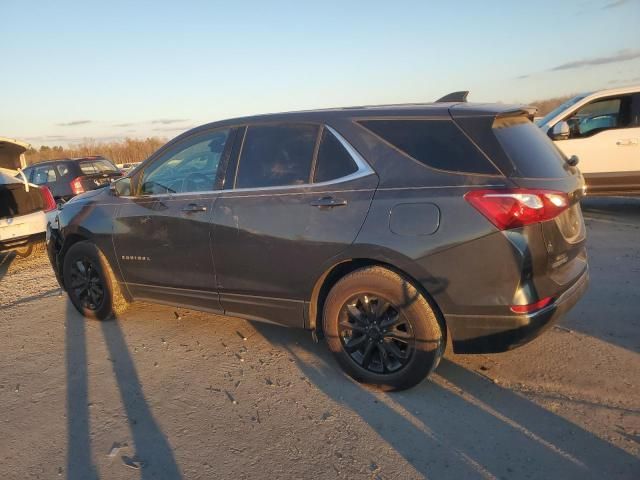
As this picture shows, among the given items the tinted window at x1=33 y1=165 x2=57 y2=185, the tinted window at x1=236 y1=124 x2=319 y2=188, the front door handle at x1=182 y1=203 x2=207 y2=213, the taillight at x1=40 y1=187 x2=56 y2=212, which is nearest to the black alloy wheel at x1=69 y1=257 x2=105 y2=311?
the front door handle at x1=182 y1=203 x2=207 y2=213

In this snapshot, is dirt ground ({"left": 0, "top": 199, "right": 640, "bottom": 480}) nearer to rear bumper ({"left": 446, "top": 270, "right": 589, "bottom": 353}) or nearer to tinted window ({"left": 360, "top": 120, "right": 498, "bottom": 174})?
rear bumper ({"left": 446, "top": 270, "right": 589, "bottom": 353})

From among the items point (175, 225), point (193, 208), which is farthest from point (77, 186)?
point (193, 208)

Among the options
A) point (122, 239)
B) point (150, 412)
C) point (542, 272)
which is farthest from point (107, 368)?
point (542, 272)

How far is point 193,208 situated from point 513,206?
2387mm

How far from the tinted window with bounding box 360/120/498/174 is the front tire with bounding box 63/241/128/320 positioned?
9.76 feet

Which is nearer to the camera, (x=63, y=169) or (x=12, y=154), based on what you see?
(x=12, y=154)

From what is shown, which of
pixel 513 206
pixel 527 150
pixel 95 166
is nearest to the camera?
pixel 513 206

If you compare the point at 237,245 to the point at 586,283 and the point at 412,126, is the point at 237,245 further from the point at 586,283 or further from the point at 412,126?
the point at 586,283

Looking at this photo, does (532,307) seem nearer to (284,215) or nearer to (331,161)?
(331,161)

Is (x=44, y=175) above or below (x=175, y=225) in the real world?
above

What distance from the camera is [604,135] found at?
26.7 feet

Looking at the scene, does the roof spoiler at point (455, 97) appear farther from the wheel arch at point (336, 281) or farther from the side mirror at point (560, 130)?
the side mirror at point (560, 130)

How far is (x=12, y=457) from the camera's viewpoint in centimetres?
285

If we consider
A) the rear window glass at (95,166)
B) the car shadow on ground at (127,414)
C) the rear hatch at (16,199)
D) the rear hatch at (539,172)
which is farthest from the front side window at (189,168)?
the rear window glass at (95,166)
